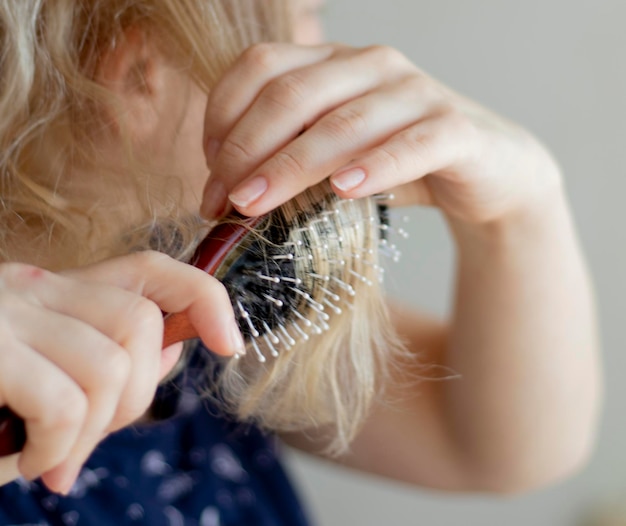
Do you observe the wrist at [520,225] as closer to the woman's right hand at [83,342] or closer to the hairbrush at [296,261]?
the hairbrush at [296,261]

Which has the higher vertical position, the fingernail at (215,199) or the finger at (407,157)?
the finger at (407,157)

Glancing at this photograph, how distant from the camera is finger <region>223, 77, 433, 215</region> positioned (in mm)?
357

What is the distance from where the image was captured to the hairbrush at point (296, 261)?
1.18 feet

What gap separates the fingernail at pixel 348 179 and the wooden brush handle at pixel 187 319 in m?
0.04

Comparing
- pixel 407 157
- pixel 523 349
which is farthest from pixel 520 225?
pixel 407 157

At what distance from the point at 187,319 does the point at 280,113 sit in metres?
0.12

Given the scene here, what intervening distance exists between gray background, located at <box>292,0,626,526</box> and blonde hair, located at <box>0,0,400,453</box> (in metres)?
0.45

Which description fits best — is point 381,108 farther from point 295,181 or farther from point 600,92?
point 600,92

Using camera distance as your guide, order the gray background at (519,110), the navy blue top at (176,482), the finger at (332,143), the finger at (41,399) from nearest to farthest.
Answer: the finger at (41,399) < the finger at (332,143) < the navy blue top at (176,482) < the gray background at (519,110)

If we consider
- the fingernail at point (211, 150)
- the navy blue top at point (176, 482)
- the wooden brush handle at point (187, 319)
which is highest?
the fingernail at point (211, 150)

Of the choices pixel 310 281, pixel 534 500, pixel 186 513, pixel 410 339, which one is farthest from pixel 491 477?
pixel 534 500

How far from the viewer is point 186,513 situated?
625 millimetres

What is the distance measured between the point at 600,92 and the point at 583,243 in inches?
8.1

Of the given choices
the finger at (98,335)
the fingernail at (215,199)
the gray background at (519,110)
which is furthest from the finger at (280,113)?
the gray background at (519,110)
